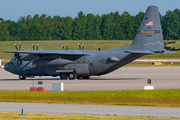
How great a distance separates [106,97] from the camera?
23.0 metres

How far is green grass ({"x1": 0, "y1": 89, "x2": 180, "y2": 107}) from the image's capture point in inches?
824

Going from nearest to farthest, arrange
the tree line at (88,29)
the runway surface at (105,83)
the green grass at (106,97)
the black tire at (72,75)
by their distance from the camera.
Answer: the green grass at (106,97), the runway surface at (105,83), the black tire at (72,75), the tree line at (88,29)

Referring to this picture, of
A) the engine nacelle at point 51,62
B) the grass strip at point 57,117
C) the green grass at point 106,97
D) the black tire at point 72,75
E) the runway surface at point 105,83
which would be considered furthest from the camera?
the black tire at point 72,75

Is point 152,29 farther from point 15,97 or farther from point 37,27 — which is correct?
point 37,27

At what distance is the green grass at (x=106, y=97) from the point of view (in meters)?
20.9

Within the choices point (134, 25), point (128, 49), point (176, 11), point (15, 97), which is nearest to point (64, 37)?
point (134, 25)

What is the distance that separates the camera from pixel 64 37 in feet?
525

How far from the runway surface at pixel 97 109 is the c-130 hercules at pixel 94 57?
1776 cm

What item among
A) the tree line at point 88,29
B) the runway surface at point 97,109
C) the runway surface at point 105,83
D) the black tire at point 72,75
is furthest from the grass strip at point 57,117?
the tree line at point 88,29

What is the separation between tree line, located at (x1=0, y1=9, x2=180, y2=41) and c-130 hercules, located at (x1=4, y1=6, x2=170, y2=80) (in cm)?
11970

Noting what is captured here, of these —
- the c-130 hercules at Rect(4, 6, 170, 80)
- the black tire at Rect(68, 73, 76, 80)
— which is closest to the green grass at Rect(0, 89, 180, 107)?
the c-130 hercules at Rect(4, 6, 170, 80)

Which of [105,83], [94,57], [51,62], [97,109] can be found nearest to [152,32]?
[94,57]

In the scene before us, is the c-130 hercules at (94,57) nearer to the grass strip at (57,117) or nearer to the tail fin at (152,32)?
the tail fin at (152,32)

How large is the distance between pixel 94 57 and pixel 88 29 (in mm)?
130093
